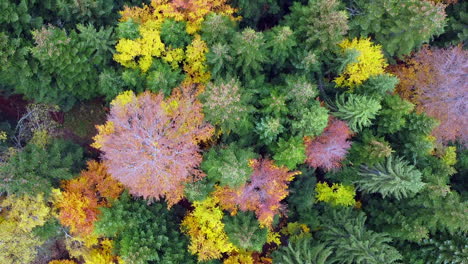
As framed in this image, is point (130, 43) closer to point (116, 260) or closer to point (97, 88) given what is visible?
Result: point (97, 88)

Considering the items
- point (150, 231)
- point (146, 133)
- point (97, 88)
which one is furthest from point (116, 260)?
point (97, 88)

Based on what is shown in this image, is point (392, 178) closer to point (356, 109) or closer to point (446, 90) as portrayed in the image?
point (356, 109)

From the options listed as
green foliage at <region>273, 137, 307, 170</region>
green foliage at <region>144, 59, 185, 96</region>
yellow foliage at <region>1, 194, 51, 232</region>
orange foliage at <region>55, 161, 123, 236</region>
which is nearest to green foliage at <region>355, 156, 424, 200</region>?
green foliage at <region>273, 137, 307, 170</region>

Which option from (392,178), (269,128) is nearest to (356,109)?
(392,178)

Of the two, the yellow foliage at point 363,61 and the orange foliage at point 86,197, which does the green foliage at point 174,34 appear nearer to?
the orange foliage at point 86,197

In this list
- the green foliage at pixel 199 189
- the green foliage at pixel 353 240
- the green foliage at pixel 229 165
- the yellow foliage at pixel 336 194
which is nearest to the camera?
the green foliage at pixel 229 165

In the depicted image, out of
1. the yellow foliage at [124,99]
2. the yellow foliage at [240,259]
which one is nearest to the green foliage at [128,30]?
the yellow foliage at [124,99]
